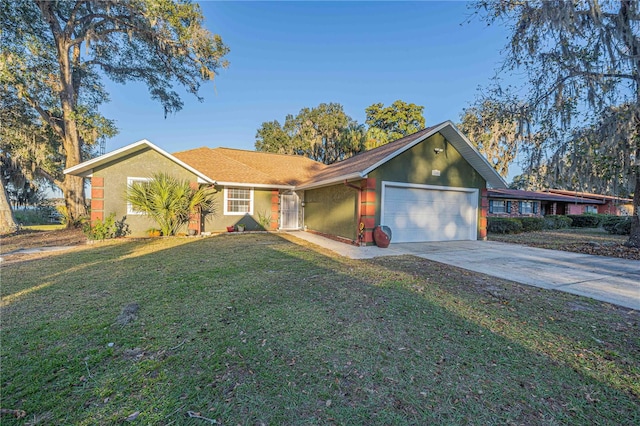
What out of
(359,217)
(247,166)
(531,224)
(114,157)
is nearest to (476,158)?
(359,217)

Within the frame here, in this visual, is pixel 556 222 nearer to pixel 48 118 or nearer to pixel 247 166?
pixel 247 166

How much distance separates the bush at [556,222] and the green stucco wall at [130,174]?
21.7m

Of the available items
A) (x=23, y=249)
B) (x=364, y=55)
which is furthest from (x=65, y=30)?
(x=364, y=55)

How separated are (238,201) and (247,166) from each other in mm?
2776

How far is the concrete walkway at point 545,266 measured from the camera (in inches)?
190

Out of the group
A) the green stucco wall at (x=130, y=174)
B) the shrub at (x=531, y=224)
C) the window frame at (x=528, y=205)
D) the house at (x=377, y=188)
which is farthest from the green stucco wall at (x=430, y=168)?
the window frame at (x=528, y=205)

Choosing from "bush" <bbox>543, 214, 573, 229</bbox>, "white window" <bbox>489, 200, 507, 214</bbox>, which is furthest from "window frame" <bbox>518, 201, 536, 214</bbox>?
"bush" <bbox>543, 214, 573, 229</bbox>

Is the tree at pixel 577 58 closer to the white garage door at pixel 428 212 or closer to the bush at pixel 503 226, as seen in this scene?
the white garage door at pixel 428 212

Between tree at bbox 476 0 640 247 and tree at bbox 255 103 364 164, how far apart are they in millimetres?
16955

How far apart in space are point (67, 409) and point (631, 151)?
12808 millimetres

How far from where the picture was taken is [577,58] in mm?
8117

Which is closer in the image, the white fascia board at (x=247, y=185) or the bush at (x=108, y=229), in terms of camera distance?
the bush at (x=108, y=229)

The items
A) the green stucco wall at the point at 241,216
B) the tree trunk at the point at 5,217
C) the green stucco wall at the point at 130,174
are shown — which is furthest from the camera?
the green stucco wall at the point at 241,216

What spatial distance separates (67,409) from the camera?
75.9 inches
